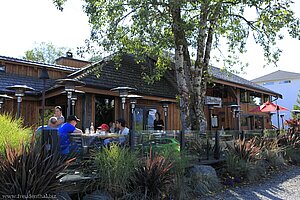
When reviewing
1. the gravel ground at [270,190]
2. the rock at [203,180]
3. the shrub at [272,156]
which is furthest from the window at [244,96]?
the rock at [203,180]

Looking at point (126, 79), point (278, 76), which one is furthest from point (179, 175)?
point (278, 76)

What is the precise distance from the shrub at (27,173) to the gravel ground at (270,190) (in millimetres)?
3317

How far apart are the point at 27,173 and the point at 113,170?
1.48 m

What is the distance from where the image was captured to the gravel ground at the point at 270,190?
5.99 m

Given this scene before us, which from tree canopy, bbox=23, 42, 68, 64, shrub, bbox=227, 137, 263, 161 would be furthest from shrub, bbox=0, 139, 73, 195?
tree canopy, bbox=23, 42, 68, 64

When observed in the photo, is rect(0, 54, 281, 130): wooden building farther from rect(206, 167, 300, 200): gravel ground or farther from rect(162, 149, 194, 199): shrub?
rect(206, 167, 300, 200): gravel ground

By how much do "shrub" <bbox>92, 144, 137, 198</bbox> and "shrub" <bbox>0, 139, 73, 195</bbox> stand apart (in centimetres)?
101

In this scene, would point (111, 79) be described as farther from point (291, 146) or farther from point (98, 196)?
point (98, 196)

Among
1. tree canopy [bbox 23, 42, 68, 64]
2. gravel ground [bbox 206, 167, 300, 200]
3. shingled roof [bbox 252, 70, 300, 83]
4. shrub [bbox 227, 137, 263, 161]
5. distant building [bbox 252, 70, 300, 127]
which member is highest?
tree canopy [bbox 23, 42, 68, 64]

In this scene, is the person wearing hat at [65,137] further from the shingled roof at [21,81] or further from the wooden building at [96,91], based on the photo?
the shingled roof at [21,81]

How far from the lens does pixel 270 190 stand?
662 centimetres

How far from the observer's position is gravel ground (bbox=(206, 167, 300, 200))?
5992mm

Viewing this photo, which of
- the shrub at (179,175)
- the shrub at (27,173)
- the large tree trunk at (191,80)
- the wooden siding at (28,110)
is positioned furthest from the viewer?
the wooden siding at (28,110)

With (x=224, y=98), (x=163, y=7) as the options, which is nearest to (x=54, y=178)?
(x=163, y=7)
